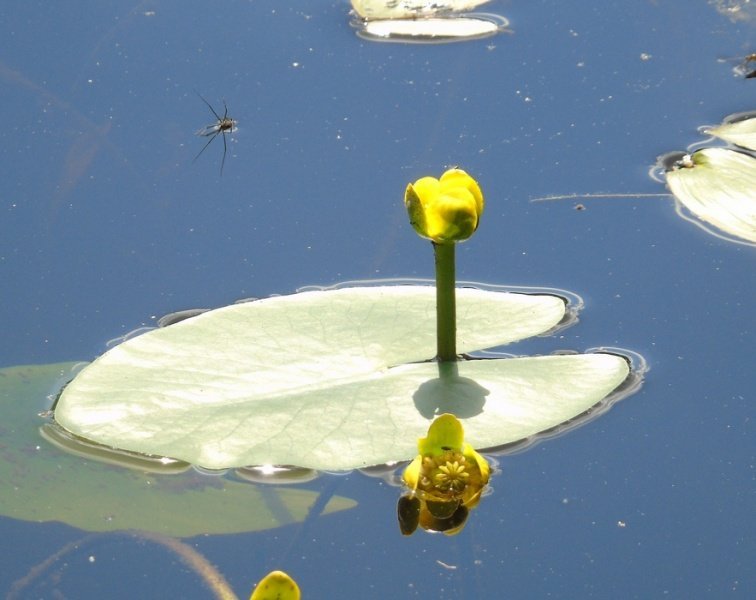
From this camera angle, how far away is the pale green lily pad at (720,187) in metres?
2.41

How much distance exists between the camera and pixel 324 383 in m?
1.98

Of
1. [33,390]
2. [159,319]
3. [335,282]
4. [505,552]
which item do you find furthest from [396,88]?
[505,552]

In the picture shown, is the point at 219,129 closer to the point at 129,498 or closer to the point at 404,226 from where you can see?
the point at 404,226

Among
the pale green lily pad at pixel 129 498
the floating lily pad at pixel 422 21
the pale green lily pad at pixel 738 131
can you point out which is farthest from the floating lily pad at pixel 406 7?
the pale green lily pad at pixel 129 498

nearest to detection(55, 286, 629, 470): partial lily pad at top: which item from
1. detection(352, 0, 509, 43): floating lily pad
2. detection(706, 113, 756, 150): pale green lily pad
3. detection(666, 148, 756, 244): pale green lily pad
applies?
detection(666, 148, 756, 244): pale green lily pad

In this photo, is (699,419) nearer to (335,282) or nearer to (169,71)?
(335,282)

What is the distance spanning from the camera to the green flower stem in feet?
6.35

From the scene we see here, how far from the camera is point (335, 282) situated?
7.52 ft

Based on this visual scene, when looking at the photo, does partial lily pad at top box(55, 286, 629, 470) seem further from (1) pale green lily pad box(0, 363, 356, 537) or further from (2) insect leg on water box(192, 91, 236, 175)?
(2) insect leg on water box(192, 91, 236, 175)

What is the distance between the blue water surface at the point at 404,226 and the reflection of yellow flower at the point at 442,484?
28 millimetres

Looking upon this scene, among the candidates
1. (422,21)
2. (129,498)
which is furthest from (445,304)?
(422,21)

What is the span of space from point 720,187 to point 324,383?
3.27 feet

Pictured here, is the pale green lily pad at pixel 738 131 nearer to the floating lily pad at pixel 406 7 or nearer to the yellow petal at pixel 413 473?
the floating lily pad at pixel 406 7

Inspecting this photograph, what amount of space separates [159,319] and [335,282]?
33 cm
